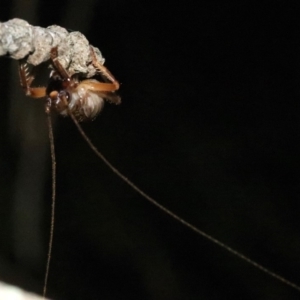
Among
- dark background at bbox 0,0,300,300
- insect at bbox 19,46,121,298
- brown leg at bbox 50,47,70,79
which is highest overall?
brown leg at bbox 50,47,70,79

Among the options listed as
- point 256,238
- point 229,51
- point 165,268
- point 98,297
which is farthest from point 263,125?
point 98,297

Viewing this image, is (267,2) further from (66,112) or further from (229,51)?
(66,112)

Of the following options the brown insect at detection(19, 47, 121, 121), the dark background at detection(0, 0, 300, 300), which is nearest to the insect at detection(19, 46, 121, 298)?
the brown insect at detection(19, 47, 121, 121)

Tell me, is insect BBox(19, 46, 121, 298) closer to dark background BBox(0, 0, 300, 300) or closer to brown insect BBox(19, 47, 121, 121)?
brown insect BBox(19, 47, 121, 121)

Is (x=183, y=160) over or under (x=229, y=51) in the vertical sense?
under

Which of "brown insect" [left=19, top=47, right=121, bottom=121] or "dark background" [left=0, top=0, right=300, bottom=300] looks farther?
"dark background" [left=0, top=0, right=300, bottom=300]

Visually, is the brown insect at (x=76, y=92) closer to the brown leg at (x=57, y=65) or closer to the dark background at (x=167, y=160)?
the brown leg at (x=57, y=65)

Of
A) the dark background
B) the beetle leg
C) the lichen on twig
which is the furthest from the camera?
the dark background
